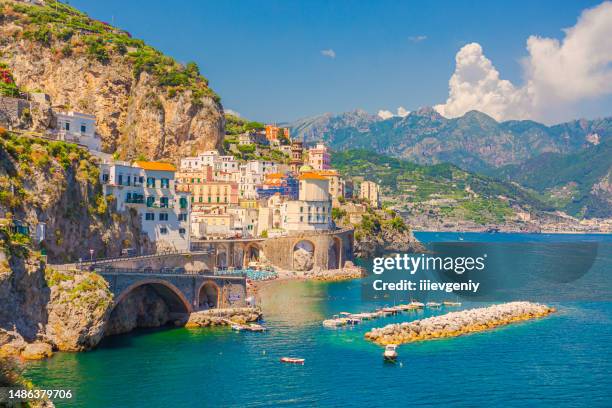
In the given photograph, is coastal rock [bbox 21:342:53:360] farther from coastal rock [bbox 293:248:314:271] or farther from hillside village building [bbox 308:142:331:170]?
hillside village building [bbox 308:142:331:170]

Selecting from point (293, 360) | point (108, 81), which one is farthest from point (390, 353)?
point (108, 81)

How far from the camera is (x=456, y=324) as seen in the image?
2751 inches

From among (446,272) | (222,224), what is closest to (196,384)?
(222,224)

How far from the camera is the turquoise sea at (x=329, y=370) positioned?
4712 centimetres

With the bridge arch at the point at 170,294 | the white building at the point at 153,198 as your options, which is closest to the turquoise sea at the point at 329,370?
the bridge arch at the point at 170,294

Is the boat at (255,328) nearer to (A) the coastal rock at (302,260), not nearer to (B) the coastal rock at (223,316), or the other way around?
(B) the coastal rock at (223,316)

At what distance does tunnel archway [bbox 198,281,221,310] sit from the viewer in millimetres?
69625

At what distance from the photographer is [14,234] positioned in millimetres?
52969

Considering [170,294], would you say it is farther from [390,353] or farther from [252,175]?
[252,175]

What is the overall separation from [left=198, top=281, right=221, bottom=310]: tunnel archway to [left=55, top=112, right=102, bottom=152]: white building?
22526 millimetres

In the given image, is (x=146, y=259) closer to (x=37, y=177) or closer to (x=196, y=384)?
(x=37, y=177)

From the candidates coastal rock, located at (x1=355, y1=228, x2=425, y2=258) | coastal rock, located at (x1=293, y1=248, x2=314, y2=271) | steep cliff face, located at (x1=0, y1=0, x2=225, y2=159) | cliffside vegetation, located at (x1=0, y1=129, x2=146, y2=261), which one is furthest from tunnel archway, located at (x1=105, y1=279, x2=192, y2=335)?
coastal rock, located at (x1=355, y1=228, x2=425, y2=258)

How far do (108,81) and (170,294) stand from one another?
240 feet

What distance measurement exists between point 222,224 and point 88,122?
38.9 meters
